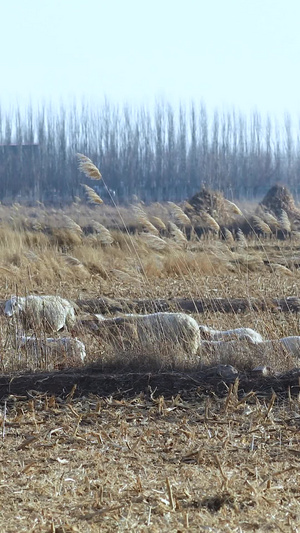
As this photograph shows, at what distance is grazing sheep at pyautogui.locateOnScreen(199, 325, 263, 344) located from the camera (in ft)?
20.9

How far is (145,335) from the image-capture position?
6.26 metres

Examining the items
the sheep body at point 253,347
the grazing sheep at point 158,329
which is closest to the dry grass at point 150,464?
the sheep body at point 253,347

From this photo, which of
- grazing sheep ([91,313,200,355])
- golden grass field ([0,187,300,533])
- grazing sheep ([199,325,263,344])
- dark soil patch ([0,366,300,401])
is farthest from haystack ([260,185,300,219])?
dark soil patch ([0,366,300,401])

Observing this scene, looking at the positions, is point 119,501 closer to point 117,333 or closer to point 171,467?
point 171,467

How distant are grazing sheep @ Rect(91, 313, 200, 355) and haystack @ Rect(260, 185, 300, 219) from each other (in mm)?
19160

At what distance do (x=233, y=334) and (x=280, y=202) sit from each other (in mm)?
20463

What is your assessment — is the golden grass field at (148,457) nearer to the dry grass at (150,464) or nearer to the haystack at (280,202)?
the dry grass at (150,464)

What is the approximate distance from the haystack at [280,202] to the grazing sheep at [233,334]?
62.2 ft

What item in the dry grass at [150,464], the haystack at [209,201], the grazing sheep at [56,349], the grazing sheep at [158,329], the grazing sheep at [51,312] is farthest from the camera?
the haystack at [209,201]

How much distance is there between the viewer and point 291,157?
6222 cm

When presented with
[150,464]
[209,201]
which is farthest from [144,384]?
[209,201]

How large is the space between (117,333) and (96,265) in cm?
726

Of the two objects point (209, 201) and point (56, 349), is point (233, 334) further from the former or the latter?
point (209, 201)

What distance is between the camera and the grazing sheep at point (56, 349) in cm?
602
